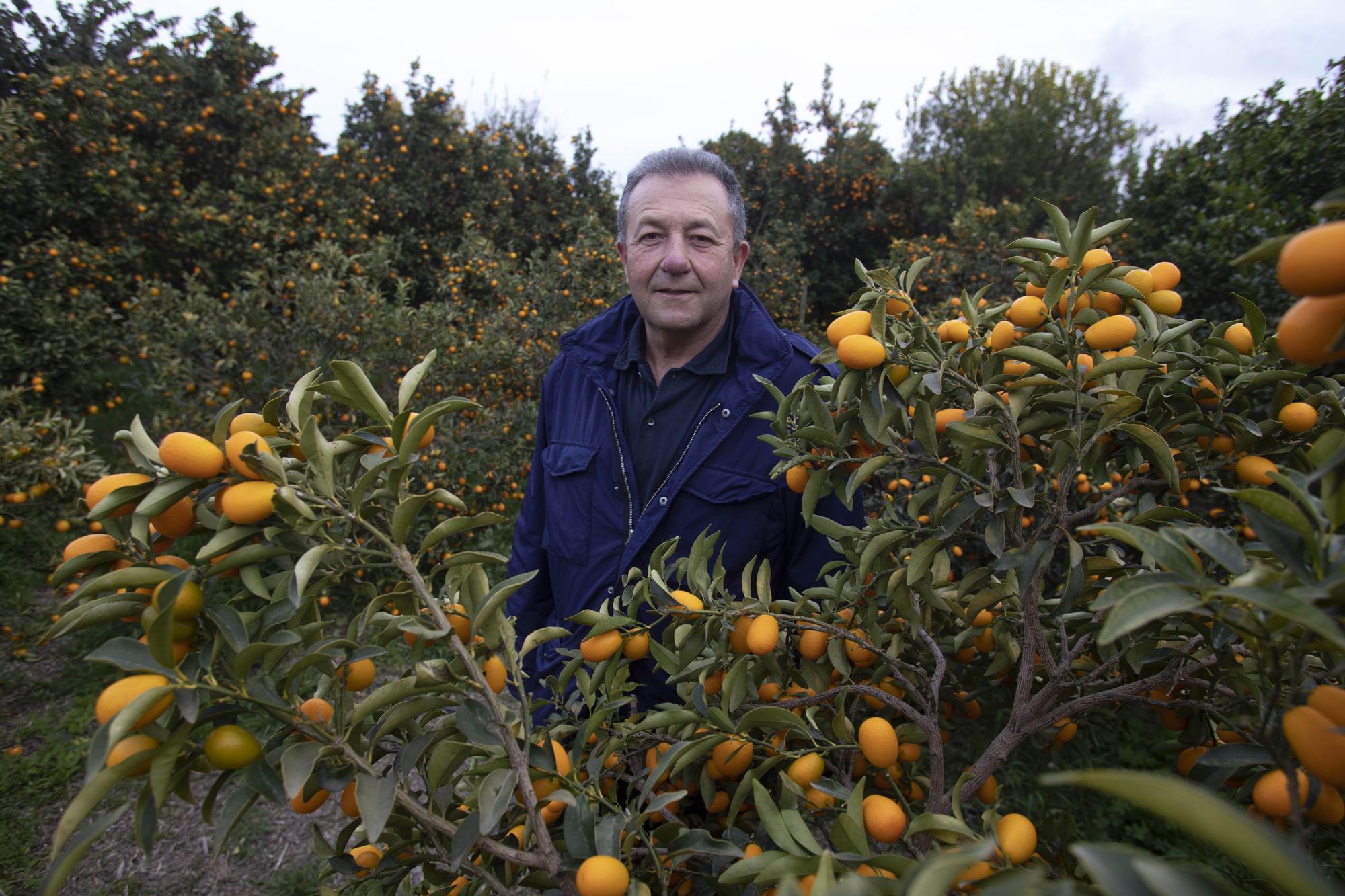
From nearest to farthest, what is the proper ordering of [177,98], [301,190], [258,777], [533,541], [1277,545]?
→ [1277,545]
[258,777]
[533,541]
[177,98]
[301,190]

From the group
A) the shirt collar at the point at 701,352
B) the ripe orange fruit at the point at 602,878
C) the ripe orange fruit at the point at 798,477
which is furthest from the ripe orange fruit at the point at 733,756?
the shirt collar at the point at 701,352

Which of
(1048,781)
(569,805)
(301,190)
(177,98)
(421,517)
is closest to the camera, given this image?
(1048,781)

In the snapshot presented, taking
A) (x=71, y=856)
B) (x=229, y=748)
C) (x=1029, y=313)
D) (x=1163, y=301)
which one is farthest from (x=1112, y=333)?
(x=71, y=856)

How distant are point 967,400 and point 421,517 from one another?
3.74 meters

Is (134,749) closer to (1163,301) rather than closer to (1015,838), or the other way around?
(1015,838)

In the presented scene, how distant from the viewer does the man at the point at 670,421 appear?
6.02 feet

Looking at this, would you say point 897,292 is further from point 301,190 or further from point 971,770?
point 301,190

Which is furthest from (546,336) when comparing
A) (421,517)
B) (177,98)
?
(177,98)

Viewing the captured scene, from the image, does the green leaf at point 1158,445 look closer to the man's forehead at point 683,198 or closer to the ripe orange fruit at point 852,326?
the ripe orange fruit at point 852,326

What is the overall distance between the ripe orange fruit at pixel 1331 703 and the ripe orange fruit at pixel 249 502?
0.95 metres

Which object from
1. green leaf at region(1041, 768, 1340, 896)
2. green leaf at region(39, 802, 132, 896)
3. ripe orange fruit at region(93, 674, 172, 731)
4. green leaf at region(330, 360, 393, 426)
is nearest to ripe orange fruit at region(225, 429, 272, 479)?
green leaf at region(330, 360, 393, 426)

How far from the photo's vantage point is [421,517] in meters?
4.24

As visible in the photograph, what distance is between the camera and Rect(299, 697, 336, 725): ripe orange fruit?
817 mm

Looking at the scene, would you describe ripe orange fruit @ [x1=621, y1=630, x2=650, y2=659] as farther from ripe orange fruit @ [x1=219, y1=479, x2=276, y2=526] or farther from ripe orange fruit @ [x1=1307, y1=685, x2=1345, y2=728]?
ripe orange fruit @ [x1=1307, y1=685, x2=1345, y2=728]
